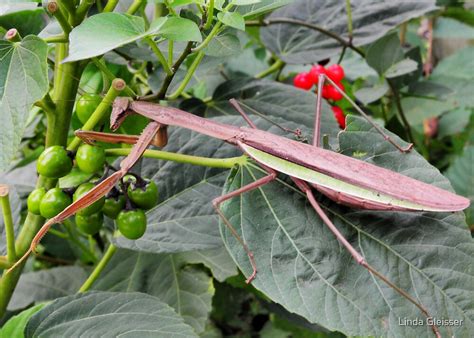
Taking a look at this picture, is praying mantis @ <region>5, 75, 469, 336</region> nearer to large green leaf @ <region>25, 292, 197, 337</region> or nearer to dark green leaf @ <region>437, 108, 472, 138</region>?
large green leaf @ <region>25, 292, 197, 337</region>

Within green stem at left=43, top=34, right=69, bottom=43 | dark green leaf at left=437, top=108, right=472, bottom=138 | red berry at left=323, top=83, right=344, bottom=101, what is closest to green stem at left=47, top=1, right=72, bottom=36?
green stem at left=43, top=34, right=69, bottom=43

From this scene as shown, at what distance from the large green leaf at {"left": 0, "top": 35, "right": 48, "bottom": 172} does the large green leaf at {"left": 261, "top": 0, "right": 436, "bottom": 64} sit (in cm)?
81

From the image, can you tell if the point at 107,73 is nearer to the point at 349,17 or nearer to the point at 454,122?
the point at 349,17

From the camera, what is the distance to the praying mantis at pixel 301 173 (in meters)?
1.03

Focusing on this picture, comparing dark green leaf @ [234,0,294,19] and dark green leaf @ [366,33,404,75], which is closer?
dark green leaf @ [234,0,294,19]

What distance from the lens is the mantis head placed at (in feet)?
3.70

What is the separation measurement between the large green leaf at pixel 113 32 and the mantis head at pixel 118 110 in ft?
0.87

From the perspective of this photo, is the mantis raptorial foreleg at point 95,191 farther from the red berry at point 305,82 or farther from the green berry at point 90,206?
the red berry at point 305,82

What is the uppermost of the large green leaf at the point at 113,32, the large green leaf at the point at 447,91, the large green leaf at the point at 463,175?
the large green leaf at the point at 113,32

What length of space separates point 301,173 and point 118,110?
1.31ft

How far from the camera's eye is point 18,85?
96 centimetres

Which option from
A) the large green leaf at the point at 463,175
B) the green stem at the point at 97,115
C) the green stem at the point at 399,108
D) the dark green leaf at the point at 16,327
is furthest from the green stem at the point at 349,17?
the dark green leaf at the point at 16,327

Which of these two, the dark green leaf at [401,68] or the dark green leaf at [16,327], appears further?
the dark green leaf at [401,68]

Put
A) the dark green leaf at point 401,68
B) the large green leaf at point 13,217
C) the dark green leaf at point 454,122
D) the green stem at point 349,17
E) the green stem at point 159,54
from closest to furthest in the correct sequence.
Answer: the green stem at point 159,54 < the large green leaf at point 13,217 < the green stem at point 349,17 < the dark green leaf at point 401,68 < the dark green leaf at point 454,122
